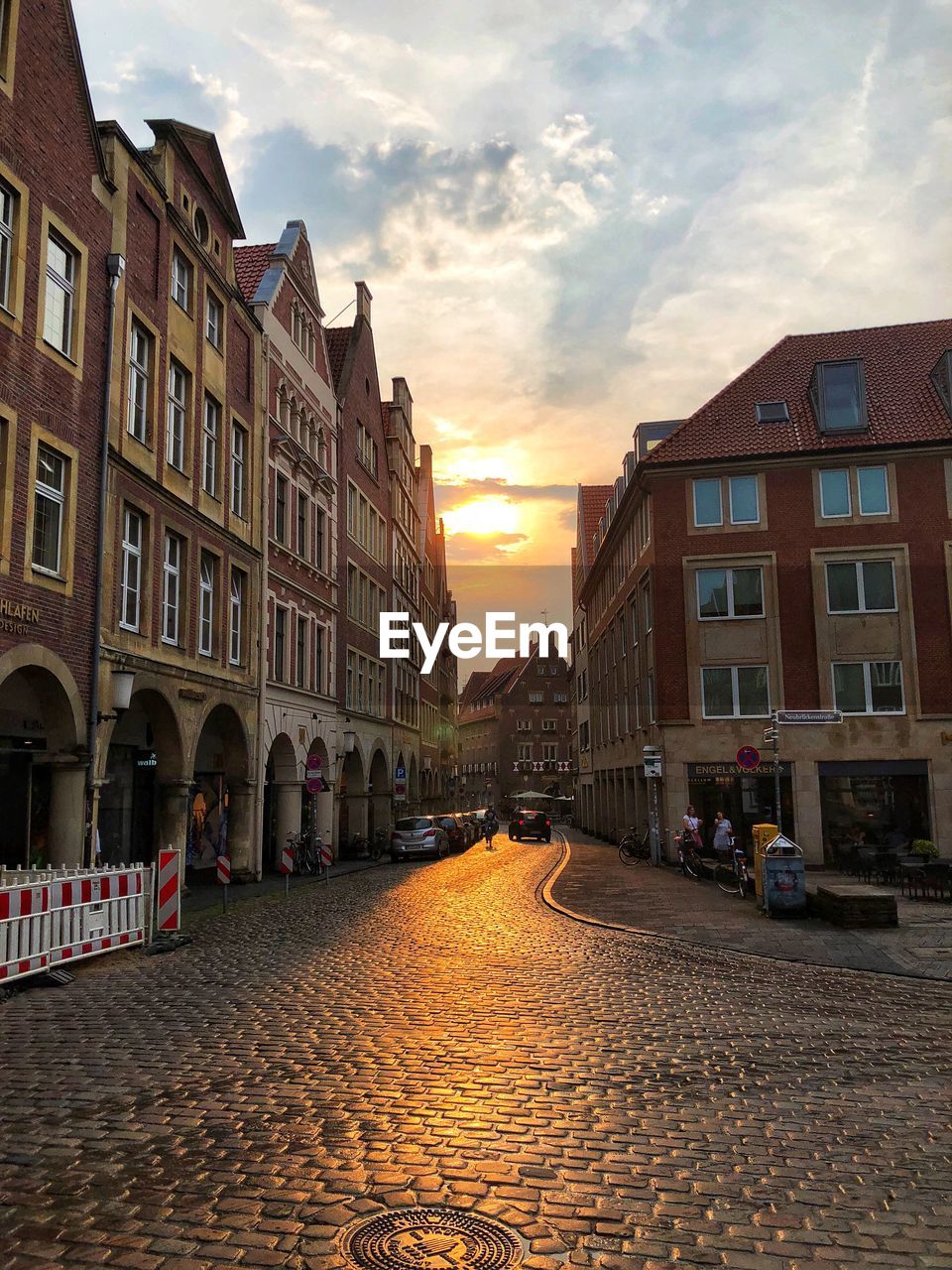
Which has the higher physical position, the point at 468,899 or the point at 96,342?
the point at 96,342

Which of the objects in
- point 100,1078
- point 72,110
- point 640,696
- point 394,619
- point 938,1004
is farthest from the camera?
point 394,619

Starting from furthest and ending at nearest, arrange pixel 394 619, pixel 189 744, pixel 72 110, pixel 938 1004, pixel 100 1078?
pixel 394 619, pixel 189 744, pixel 72 110, pixel 938 1004, pixel 100 1078

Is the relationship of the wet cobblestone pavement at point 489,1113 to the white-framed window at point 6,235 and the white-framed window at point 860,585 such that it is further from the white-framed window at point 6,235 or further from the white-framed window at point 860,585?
the white-framed window at point 860,585

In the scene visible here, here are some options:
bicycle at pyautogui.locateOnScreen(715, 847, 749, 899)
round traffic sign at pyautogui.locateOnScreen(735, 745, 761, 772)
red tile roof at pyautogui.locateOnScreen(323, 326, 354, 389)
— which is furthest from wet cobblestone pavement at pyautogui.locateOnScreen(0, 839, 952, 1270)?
red tile roof at pyautogui.locateOnScreen(323, 326, 354, 389)

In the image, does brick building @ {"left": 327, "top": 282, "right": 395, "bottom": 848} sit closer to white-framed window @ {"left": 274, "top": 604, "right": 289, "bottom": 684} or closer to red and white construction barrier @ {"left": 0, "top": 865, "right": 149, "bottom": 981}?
white-framed window @ {"left": 274, "top": 604, "right": 289, "bottom": 684}

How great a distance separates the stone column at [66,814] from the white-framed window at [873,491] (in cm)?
→ 2512

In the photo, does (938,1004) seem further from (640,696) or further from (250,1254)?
(640,696)

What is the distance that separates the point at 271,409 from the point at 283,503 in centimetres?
284

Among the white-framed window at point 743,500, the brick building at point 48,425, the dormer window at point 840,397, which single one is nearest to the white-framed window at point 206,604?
the brick building at point 48,425

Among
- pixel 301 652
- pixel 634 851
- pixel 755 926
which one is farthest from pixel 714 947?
pixel 301 652

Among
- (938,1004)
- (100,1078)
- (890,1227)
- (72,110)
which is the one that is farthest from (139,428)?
(890,1227)

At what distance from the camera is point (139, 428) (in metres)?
21.0

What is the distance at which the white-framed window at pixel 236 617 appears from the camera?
26.2 meters

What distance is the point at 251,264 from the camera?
33562 mm
